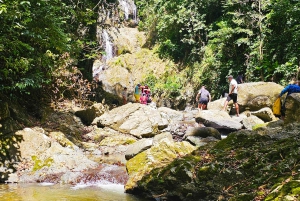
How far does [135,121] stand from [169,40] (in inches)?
653

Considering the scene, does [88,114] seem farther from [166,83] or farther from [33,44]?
[166,83]

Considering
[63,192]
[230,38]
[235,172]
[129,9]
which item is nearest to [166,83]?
[230,38]

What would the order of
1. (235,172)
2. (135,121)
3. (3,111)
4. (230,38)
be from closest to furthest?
(235,172)
(3,111)
(135,121)
(230,38)

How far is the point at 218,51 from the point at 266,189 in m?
18.7

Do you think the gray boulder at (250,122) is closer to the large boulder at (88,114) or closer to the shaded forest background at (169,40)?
the shaded forest background at (169,40)

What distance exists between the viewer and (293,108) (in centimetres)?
733

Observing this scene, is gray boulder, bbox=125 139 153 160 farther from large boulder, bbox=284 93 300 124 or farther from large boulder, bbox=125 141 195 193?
large boulder, bbox=284 93 300 124

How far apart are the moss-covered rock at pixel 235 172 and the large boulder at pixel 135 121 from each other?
20.9ft

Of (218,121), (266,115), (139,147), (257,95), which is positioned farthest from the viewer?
(257,95)

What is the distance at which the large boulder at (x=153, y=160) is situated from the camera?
585cm

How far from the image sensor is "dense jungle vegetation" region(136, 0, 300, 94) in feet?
53.5

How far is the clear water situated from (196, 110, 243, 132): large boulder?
6.38 meters

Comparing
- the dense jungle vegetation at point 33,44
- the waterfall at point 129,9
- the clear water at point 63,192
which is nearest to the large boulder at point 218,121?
the dense jungle vegetation at point 33,44

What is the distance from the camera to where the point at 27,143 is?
780 centimetres
